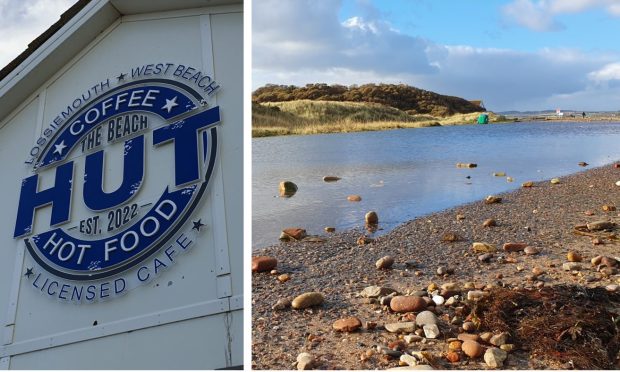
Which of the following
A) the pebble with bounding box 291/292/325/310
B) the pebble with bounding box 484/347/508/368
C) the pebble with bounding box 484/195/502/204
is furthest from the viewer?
the pebble with bounding box 484/195/502/204

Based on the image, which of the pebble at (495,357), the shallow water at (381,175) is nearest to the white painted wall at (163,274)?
the pebble at (495,357)

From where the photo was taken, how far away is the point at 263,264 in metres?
3.40

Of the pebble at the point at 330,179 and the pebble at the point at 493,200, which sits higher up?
the pebble at the point at 330,179

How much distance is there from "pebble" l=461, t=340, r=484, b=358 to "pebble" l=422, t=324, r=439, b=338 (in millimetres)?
137

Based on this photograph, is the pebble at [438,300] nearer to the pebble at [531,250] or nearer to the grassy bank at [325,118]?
the pebble at [531,250]

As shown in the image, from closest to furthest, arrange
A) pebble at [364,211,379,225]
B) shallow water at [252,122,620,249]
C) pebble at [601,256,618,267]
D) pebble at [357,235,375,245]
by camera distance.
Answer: pebble at [601,256,618,267], pebble at [357,235,375,245], pebble at [364,211,379,225], shallow water at [252,122,620,249]

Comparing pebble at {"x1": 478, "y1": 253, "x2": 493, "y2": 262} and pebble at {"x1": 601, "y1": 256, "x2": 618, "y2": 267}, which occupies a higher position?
pebble at {"x1": 601, "y1": 256, "x2": 618, "y2": 267}

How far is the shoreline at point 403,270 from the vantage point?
2.32 m

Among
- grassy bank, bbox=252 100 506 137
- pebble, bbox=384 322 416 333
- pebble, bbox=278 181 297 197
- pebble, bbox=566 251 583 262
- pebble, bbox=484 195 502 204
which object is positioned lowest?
pebble, bbox=384 322 416 333

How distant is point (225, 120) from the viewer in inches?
106

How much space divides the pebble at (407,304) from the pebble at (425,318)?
11 centimetres

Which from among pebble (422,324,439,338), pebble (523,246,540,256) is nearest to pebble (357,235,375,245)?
pebble (523,246,540,256)

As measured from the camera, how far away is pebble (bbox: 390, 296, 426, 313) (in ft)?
8.54

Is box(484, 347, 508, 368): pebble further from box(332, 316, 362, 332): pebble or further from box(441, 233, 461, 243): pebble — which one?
box(441, 233, 461, 243): pebble
